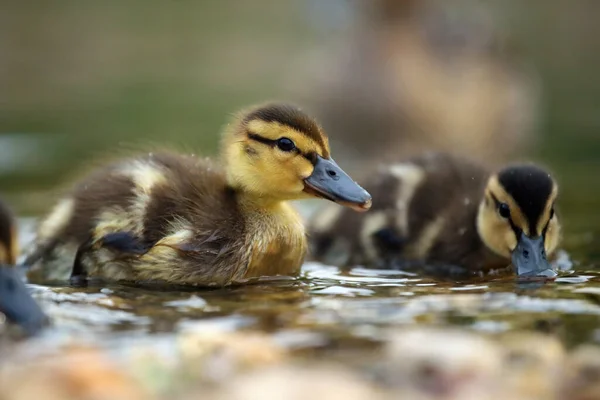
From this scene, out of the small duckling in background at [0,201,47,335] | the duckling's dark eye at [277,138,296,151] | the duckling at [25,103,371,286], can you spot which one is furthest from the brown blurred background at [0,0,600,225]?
the small duckling in background at [0,201,47,335]

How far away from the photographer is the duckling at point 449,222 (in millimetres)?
3281

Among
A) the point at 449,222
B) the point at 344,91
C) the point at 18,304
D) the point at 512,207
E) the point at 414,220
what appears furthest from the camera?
the point at 344,91

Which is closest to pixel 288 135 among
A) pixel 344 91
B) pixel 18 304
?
pixel 18 304

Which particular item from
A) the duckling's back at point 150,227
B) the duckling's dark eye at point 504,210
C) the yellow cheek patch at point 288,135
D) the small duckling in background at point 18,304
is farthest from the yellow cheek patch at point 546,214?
the small duckling in background at point 18,304

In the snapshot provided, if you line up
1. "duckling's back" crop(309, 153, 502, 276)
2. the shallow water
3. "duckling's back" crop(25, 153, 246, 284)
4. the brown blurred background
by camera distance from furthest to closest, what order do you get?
the brown blurred background → "duckling's back" crop(309, 153, 502, 276) → "duckling's back" crop(25, 153, 246, 284) → the shallow water

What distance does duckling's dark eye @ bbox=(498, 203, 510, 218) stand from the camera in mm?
3375

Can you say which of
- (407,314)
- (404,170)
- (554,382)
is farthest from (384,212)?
(554,382)

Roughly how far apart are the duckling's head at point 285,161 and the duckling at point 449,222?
1.73 feet

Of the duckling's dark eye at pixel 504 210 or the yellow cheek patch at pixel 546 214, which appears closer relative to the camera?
the yellow cheek patch at pixel 546 214

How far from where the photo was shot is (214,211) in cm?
324

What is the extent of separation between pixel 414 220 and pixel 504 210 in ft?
1.91

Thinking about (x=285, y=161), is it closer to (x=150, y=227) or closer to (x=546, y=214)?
(x=150, y=227)

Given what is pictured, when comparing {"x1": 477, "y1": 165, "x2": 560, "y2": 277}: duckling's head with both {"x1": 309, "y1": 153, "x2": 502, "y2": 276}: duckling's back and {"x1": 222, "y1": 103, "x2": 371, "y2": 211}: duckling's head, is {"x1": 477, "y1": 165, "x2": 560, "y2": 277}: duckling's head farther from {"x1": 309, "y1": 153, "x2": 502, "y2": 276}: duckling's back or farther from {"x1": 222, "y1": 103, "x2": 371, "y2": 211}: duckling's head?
{"x1": 222, "y1": 103, "x2": 371, "y2": 211}: duckling's head

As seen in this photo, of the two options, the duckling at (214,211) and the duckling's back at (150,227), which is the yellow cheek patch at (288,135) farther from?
the duckling's back at (150,227)
